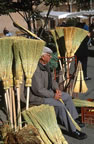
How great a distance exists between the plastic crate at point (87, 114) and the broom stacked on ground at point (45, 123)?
3.25 feet

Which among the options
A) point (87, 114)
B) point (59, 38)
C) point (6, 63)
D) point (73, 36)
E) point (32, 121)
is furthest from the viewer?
point (59, 38)

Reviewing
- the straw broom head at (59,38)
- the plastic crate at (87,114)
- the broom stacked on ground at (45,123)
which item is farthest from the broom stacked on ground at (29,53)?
the straw broom head at (59,38)

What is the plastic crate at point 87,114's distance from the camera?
480cm

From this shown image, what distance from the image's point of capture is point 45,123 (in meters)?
3.89

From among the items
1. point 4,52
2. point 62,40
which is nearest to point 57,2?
point 62,40

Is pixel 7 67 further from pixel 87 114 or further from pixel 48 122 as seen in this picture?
pixel 87 114

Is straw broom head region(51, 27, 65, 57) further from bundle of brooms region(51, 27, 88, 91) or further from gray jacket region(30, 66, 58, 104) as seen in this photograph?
gray jacket region(30, 66, 58, 104)

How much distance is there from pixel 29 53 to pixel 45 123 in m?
0.93

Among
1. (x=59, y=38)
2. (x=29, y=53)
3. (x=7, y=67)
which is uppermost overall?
(x=29, y=53)

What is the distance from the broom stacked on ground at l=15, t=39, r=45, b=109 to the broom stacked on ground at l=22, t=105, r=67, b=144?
15.1 inches

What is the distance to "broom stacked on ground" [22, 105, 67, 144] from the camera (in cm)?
381

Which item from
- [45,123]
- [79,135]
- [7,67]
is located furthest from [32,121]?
[79,135]

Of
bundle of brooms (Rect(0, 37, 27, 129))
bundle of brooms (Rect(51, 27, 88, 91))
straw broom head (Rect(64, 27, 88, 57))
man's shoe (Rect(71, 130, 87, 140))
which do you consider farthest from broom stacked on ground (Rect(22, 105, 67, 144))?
straw broom head (Rect(64, 27, 88, 57))

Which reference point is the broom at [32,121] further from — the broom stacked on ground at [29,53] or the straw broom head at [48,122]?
the broom stacked on ground at [29,53]
